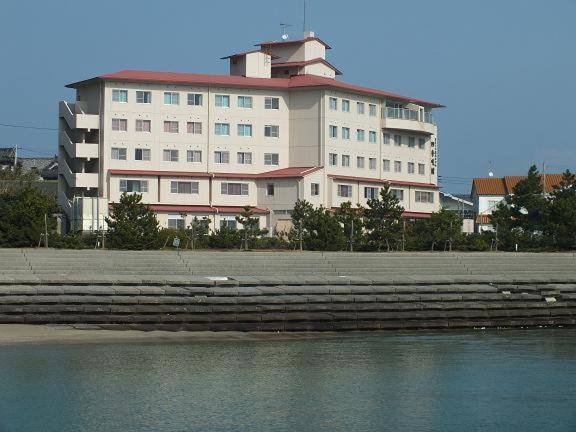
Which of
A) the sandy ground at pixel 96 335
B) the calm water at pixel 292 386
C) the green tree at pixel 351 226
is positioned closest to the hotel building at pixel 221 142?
the green tree at pixel 351 226

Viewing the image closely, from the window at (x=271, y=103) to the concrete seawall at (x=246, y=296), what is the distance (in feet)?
141

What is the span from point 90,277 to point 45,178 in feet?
270

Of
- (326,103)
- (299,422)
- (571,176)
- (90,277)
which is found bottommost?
(299,422)

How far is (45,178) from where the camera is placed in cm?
11325

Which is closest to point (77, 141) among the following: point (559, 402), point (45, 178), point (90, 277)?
point (45, 178)

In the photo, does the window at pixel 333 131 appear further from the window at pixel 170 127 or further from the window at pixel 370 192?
the window at pixel 170 127

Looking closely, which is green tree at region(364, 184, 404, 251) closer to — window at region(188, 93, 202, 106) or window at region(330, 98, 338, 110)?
window at region(330, 98, 338, 110)

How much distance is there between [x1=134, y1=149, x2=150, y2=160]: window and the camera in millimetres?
81188

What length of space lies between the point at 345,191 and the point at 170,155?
1383cm

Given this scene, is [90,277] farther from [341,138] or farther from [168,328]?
[341,138]

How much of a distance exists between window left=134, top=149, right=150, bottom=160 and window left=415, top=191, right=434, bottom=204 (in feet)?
78.1

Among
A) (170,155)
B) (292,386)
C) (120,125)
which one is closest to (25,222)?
(292,386)

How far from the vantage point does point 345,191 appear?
3332 inches

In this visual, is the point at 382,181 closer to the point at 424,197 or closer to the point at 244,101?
the point at 424,197
